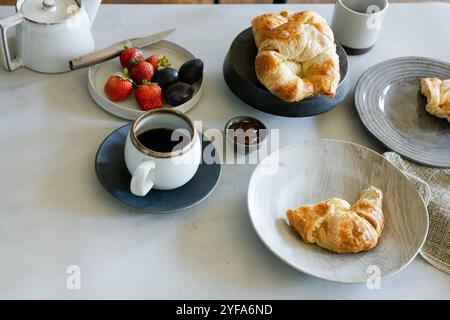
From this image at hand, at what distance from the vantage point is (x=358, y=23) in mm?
1188

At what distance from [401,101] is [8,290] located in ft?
2.67

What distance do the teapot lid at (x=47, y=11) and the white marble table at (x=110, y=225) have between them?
0.12 metres

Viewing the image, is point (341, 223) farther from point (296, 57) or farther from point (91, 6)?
point (91, 6)

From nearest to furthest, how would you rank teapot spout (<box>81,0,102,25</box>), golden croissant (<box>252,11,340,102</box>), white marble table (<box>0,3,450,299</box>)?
white marble table (<box>0,3,450,299</box>) < golden croissant (<box>252,11,340,102</box>) < teapot spout (<box>81,0,102,25</box>)

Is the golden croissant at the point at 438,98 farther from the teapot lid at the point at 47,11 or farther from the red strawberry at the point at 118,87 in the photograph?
the teapot lid at the point at 47,11

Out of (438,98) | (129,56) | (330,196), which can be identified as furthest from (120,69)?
(438,98)

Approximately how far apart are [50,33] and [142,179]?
0.39m

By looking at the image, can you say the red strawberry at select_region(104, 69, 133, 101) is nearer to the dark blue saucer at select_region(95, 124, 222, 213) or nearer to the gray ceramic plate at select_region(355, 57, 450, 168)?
the dark blue saucer at select_region(95, 124, 222, 213)

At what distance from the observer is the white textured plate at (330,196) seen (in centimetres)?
86

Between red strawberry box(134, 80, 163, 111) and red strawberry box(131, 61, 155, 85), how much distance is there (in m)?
0.03

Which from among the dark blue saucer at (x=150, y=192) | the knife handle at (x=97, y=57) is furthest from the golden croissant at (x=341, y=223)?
the knife handle at (x=97, y=57)

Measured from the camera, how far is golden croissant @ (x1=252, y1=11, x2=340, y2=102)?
1.02m

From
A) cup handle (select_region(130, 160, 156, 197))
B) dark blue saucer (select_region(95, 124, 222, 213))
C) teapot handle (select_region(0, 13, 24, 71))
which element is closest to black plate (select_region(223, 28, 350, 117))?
dark blue saucer (select_region(95, 124, 222, 213))

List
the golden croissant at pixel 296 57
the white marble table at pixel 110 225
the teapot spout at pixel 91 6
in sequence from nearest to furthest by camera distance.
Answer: the white marble table at pixel 110 225 → the golden croissant at pixel 296 57 → the teapot spout at pixel 91 6
